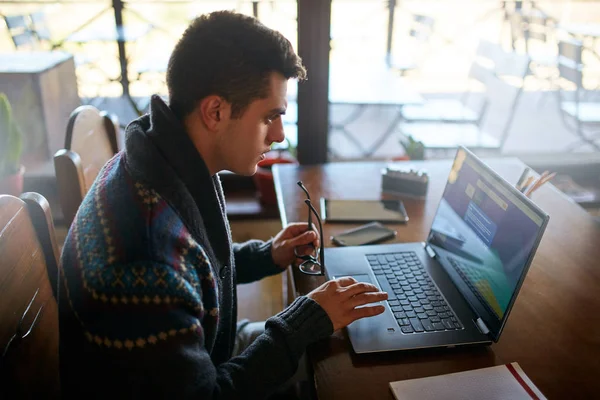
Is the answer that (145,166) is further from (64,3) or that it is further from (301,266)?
(64,3)

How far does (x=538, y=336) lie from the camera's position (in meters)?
0.99

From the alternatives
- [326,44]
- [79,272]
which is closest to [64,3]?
[326,44]

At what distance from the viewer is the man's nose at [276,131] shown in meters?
0.99

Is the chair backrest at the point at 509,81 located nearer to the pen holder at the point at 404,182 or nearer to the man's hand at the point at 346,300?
the pen holder at the point at 404,182

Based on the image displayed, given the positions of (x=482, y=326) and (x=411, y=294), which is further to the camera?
(x=411, y=294)

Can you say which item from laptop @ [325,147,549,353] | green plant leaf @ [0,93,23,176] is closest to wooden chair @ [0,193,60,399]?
laptop @ [325,147,549,353]

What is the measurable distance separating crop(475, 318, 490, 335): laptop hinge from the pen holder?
630mm

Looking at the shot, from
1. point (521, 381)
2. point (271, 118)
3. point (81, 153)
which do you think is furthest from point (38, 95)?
point (521, 381)

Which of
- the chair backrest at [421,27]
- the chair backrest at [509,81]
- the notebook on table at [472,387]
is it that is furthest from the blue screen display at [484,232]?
the chair backrest at [421,27]

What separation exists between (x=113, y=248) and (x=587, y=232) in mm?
1204

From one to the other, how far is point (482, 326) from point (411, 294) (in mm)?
160

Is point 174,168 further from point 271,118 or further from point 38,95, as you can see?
point 38,95

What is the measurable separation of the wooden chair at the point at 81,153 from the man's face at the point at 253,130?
17.7 inches

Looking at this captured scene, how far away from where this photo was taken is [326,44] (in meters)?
1.83
